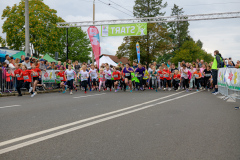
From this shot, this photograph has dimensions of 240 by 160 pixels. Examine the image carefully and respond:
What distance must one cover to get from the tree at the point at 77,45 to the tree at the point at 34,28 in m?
27.3

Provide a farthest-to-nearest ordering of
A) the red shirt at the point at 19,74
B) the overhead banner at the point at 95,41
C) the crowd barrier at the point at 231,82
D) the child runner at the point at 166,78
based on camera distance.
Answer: the overhead banner at the point at 95,41 → the child runner at the point at 166,78 → the red shirt at the point at 19,74 → the crowd barrier at the point at 231,82

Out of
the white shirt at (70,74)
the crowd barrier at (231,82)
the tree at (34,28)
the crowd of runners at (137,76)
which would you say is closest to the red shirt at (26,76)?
the crowd of runners at (137,76)

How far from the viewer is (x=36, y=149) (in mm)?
4391

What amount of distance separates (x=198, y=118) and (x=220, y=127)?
121 centimetres

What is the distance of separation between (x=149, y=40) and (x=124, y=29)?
30.0m

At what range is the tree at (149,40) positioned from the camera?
58.2 m

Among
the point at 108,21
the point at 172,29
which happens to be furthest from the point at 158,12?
the point at 108,21

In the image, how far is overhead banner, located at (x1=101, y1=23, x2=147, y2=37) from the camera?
28.4 meters

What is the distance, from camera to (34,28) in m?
45.5

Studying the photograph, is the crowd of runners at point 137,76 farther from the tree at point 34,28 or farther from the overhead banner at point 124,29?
the tree at point 34,28

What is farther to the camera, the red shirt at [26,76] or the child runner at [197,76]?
the child runner at [197,76]

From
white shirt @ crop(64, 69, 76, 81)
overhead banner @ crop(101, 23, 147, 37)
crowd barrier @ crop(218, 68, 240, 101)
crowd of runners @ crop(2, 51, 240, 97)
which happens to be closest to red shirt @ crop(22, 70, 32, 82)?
crowd of runners @ crop(2, 51, 240, 97)

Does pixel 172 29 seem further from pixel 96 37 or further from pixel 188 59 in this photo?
pixel 96 37

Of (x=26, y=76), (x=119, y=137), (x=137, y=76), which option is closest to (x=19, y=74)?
(x=26, y=76)
